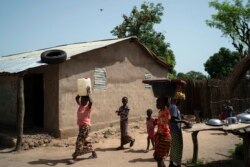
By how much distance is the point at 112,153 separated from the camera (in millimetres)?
9039

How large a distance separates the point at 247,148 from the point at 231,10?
31.4m

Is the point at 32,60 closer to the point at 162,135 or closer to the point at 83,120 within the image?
the point at 83,120

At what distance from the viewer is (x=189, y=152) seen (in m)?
8.90

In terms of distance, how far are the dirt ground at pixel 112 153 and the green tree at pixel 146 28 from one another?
51.8ft

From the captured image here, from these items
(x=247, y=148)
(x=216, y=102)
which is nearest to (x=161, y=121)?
(x=247, y=148)

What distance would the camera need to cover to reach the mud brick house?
10.7 m

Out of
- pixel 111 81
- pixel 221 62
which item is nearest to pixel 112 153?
pixel 111 81

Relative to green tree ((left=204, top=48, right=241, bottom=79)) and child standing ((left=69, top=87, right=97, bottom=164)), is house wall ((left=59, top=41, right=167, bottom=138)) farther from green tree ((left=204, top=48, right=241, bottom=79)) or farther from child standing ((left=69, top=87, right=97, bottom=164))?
green tree ((left=204, top=48, right=241, bottom=79))

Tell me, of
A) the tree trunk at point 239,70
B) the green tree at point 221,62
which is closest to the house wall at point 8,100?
the tree trunk at point 239,70

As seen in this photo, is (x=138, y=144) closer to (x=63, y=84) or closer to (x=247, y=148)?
(x=63, y=84)

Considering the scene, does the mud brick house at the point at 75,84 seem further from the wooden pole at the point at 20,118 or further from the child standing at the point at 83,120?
the child standing at the point at 83,120

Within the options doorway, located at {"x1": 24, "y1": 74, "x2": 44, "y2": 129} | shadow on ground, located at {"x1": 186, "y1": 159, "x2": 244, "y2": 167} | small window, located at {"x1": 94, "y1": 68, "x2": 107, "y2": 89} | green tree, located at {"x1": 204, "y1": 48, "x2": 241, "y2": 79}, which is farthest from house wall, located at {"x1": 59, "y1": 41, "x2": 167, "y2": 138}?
green tree, located at {"x1": 204, "y1": 48, "x2": 241, "y2": 79}

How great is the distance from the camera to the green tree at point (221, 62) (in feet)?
117

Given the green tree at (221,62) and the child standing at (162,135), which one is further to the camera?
the green tree at (221,62)
